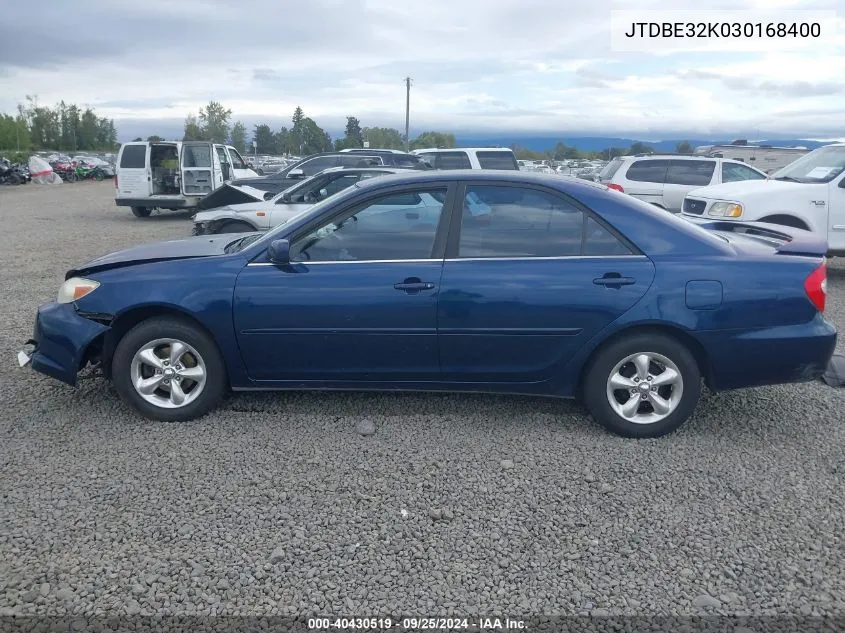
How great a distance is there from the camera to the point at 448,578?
3072 millimetres

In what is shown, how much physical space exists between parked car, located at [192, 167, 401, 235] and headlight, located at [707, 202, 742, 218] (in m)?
5.06

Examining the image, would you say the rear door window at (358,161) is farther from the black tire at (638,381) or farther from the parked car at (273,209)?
the black tire at (638,381)

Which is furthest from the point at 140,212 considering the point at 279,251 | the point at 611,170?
the point at 279,251

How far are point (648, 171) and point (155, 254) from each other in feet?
37.1

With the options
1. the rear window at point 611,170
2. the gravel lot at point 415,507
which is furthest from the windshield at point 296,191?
the gravel lot at point 415,507

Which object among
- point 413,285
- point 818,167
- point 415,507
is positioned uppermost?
point 818,167

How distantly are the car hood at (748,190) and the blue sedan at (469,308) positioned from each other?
16.2 feet

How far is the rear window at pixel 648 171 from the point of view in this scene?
1415cm

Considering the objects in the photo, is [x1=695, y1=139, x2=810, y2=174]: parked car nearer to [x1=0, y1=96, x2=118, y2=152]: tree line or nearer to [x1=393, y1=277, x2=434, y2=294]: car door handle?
[x1=393, y1=277, x2=434, y2=294]: car door handle

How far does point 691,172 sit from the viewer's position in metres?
14.2

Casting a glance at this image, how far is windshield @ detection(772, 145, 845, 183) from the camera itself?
31.1 feet

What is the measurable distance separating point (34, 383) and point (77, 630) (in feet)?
10.2

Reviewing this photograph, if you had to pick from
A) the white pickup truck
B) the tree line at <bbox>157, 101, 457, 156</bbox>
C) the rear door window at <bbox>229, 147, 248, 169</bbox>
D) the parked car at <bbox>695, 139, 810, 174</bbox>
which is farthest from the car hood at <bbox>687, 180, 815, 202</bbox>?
the tree line at <bbox>157, 101, 457, 156</bbox>

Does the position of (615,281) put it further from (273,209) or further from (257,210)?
(257,210)
